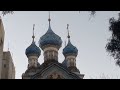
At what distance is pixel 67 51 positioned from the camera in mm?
29172

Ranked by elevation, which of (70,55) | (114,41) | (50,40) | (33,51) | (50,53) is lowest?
(114,41)

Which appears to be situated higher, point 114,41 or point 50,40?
point 50,40

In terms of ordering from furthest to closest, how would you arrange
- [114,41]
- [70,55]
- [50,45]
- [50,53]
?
1. [70,55]
2. [50,45]
3. [50,53]
4. [114,41]

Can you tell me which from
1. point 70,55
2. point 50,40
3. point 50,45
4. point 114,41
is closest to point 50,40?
point 50,40

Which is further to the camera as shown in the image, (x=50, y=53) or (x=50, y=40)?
(x=50, y=40)

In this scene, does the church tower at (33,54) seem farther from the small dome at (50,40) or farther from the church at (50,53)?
the small dome at (50,40)

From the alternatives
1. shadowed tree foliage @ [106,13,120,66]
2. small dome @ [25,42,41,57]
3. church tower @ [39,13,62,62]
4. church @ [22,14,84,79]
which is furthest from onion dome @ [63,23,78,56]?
shadowed tree foliage @ [106,13,120,66]

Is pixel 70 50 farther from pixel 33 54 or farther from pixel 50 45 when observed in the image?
pixel 33 54

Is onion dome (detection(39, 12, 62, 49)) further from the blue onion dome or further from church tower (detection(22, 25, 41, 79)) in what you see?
church tower (detection(22, 25, 41, 79))

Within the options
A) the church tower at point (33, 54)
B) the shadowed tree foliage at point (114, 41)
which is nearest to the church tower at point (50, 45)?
the church tower at point (33, 54)
